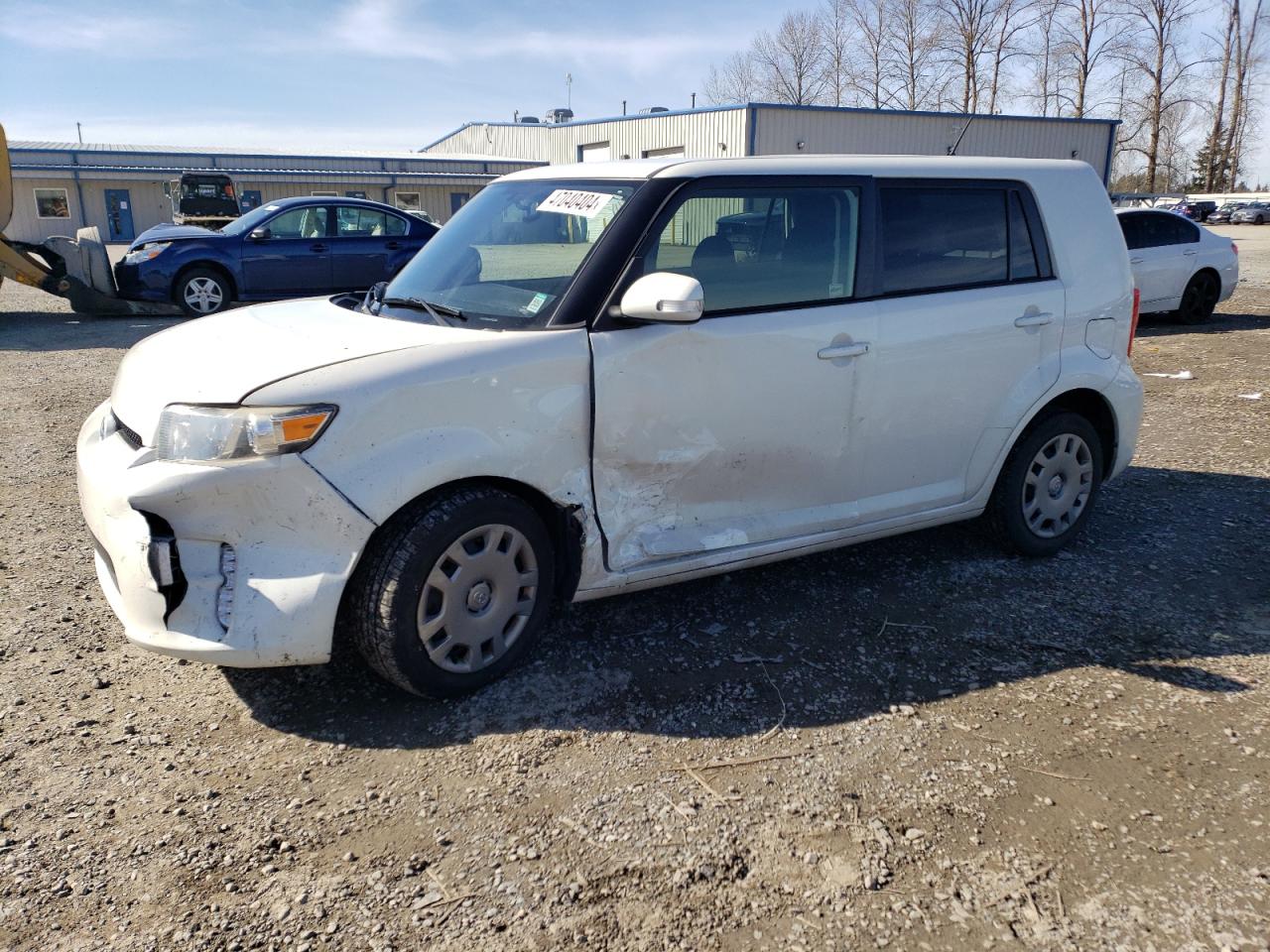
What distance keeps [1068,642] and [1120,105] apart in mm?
69495

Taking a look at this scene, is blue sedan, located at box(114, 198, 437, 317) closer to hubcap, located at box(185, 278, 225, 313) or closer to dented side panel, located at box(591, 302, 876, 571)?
hubcap, located at box(185, 278, 225, 313)

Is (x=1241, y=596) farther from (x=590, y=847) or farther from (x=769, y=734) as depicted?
(x=590, y=847)

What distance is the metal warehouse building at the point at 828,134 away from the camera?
2752 centimetres

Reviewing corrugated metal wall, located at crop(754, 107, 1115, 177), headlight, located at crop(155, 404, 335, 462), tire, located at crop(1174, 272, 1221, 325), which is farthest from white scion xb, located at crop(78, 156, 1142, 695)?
corrugated metal wall, located at crop(754, 107, 1115, 177)

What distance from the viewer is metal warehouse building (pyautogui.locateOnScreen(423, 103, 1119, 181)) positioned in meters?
27.5

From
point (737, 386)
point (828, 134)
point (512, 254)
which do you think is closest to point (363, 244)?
point (512, 254)

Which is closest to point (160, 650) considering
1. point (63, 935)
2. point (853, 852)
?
point (63, 935)

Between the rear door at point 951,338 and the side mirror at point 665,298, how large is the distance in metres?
1.02

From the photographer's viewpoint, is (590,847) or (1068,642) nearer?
(590,847)

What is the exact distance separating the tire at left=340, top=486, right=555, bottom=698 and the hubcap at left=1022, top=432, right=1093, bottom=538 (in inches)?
98.2

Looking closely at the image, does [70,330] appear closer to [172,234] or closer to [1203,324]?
[172,234]

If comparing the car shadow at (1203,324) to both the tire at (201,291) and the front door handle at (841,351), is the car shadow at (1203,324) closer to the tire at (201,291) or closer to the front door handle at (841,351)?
the front door handle at (841,351)

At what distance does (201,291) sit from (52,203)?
35685mm

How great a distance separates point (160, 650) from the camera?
2.96 meters
